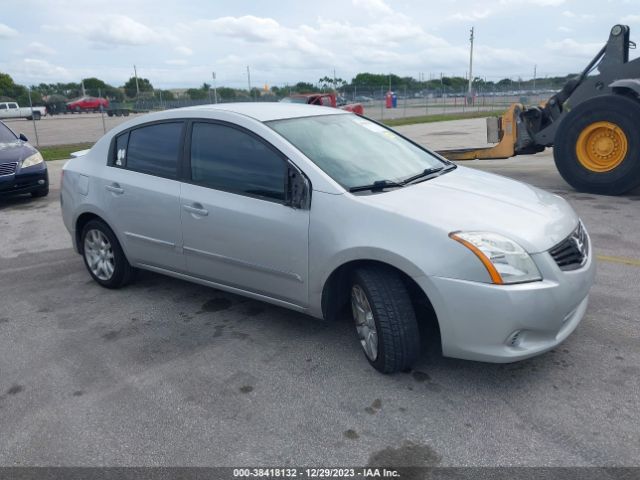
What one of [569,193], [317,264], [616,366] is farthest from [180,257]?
[569,193]

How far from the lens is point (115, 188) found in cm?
473

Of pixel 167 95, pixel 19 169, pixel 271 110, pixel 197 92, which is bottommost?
pixel 19 169

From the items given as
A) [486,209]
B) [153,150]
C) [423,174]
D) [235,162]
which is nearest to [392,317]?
[486,209]

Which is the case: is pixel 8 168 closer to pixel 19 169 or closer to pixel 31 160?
pixel 19 169

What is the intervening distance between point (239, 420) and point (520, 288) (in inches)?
63.6

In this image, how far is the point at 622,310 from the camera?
420 centimetres

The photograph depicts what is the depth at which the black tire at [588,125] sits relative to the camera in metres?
7.66

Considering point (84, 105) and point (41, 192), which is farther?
point (84, 105)

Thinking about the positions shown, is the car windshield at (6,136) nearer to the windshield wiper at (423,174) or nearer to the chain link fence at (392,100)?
the windshield wiper at (423,174)

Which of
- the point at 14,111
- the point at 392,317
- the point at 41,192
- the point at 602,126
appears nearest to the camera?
the point at 392,317

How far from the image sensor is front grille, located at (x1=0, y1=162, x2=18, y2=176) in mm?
8890

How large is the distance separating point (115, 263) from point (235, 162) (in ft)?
5.48

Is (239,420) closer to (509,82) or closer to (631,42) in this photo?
(631,42)

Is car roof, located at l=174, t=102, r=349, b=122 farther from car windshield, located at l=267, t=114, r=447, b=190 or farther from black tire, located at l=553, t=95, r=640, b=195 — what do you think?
black tire, located at l=553, t=95, r=640, b=195
